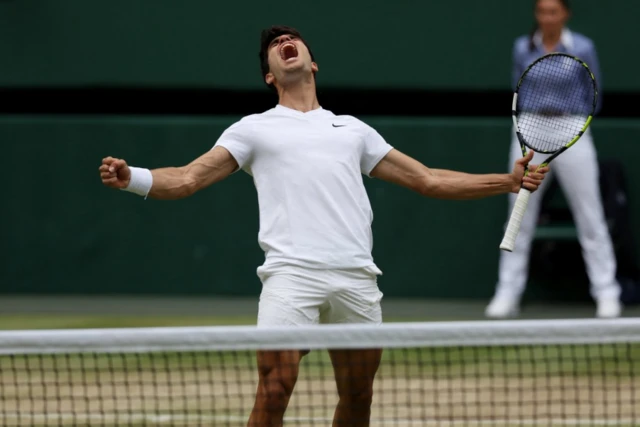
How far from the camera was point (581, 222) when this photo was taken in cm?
714

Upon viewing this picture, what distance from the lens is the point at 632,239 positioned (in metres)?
7.64

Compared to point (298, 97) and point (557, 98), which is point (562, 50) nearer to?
point (557, 98)

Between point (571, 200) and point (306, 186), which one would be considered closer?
point (306, 186)

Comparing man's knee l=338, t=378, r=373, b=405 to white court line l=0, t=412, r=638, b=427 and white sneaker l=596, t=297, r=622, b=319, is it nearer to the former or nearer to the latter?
white court line l=0, t=412, r=638, b=427

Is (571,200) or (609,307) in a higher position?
(571,200)

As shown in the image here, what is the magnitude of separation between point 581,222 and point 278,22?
2406 mm

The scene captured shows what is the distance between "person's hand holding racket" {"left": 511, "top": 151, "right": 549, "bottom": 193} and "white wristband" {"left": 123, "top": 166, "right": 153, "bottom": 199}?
1.21m

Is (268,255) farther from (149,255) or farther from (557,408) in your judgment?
(149,255)

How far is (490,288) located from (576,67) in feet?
6.26

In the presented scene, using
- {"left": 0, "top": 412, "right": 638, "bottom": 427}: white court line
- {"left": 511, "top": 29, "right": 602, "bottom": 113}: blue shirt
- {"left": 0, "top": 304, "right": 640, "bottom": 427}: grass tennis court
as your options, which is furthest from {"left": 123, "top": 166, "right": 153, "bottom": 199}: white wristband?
{"left": 511, "top": 29, "right": 602, "bottom": 113}: blue shirt

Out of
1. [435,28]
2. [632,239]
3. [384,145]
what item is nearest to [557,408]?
[384,145]

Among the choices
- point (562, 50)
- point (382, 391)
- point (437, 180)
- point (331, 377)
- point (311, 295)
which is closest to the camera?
point (311, 295)

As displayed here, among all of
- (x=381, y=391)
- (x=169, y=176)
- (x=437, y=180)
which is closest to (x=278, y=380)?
(x=169, y=176)

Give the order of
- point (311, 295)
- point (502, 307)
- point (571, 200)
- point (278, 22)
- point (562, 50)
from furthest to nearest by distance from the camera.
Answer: point (278, 22)
point (502, 307)
point (571, 200)
point (562, 50)
point (311, 295)
